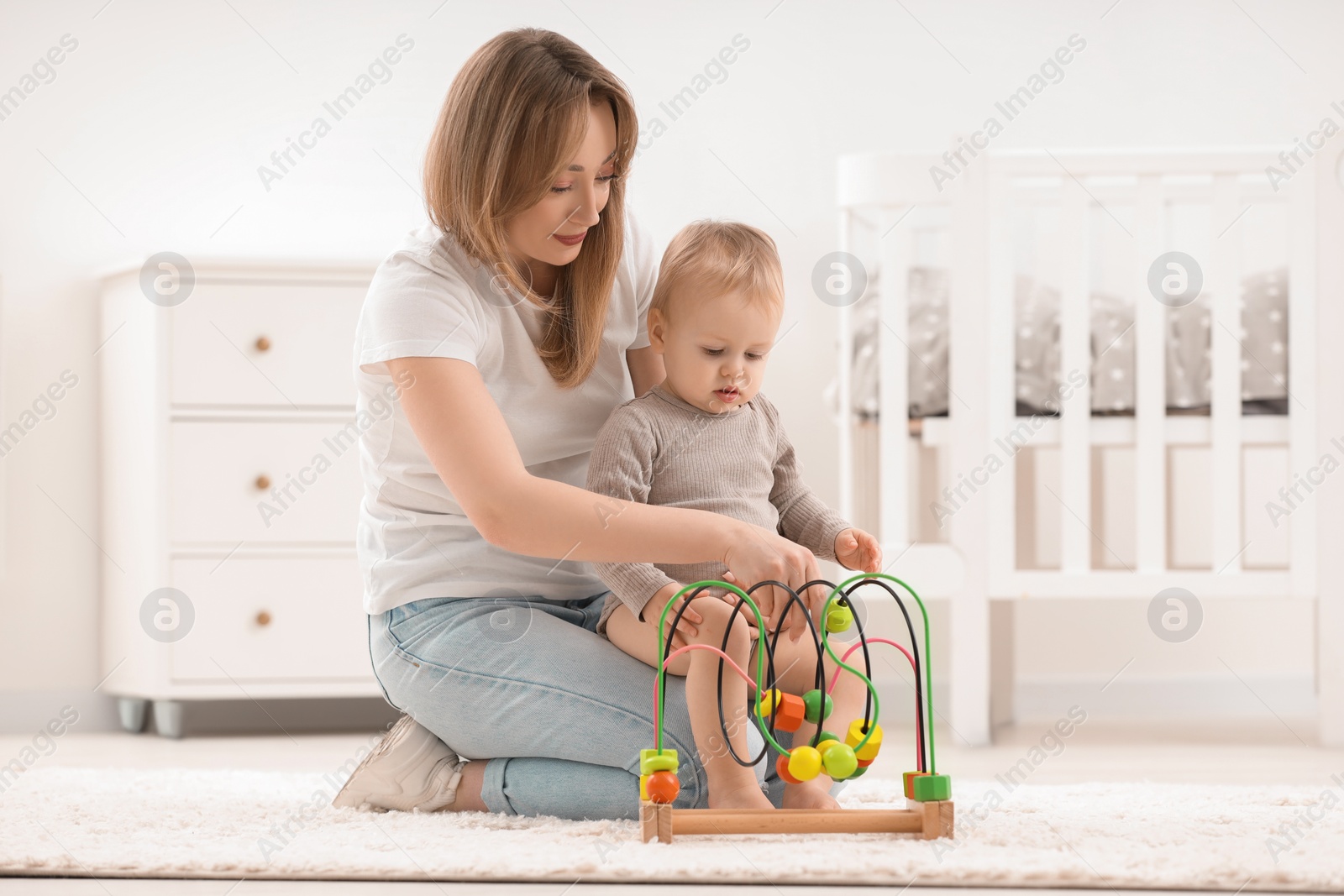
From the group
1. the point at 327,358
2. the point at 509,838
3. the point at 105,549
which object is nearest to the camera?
the point at 509,838

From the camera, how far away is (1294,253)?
1788 millimetres

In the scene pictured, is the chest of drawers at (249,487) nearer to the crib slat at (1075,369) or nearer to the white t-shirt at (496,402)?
the white t-shirt at (496,402)

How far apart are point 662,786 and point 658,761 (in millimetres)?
24

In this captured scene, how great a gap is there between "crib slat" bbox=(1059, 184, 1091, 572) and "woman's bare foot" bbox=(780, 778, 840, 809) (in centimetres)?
90

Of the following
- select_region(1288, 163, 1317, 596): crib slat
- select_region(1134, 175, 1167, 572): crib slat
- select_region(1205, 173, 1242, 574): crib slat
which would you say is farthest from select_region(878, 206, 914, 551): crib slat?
select_region(1288, 163, 1317, 596): crib slat

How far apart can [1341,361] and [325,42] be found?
1.82 m

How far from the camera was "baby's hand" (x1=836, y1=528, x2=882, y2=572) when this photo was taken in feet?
3.66

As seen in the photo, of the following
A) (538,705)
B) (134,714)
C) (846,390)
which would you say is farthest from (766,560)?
(134,714)

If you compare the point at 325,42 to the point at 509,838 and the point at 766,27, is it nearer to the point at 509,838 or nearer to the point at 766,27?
the point at 766,27

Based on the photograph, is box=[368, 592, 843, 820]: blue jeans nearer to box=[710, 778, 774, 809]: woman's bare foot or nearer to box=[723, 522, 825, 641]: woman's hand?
box=[710, 778, 774, 809]: woman's bare foot

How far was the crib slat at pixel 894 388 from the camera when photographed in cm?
182

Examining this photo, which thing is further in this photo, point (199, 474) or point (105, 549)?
point (105, 549)

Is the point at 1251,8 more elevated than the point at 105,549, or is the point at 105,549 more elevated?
the point at 1251,8

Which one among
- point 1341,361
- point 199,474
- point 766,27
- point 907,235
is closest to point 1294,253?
point 1341,361
